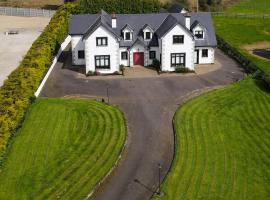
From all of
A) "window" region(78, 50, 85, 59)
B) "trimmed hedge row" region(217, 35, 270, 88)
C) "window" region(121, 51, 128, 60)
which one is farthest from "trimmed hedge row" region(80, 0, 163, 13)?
"window" region(121, 51, 128, 60)

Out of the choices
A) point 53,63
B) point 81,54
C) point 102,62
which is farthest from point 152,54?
point 53,63

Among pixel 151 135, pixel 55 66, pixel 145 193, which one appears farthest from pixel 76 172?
pixel 55 66

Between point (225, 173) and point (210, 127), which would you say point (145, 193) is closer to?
point (225, 173)

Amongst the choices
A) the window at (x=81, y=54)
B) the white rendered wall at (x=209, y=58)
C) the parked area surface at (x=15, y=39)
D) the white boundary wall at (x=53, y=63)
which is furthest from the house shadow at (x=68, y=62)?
the white rendered wall at (x=209, y=58)

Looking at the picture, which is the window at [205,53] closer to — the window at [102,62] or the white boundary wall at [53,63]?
the window at [102,62]

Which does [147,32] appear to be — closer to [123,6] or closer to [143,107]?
[143,107]

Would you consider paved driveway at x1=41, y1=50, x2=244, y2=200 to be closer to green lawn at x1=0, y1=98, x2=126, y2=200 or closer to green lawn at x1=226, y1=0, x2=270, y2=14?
green lawn at x1=0, y1=98, x2=126, y2=200

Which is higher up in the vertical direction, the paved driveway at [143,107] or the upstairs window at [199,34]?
the upstairs window at [199,34]
